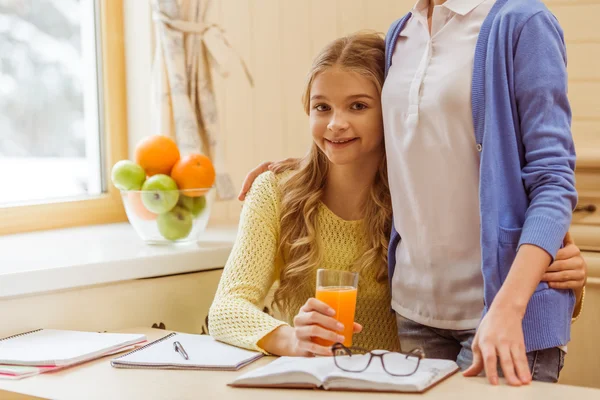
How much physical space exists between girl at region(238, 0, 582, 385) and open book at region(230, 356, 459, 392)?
0.27ft

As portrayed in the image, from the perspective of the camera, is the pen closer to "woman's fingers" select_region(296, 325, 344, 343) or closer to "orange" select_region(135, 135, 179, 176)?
"woman's fingers" select_region(296, 325, 344, 343)

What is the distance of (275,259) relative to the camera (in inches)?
71.1

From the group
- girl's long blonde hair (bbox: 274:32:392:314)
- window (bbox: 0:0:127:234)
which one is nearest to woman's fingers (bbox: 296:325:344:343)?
girl's long blonde hair (bbox: 274:32:392:314)

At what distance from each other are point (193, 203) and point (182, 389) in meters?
0.81

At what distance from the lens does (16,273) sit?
168cm

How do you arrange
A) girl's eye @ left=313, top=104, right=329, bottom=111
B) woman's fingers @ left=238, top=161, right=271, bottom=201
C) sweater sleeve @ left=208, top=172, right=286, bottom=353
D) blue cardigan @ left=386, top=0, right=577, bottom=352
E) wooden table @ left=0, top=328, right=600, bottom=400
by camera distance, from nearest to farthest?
wooden table @ left=0, top=328, right=600, bottom=400 → blue cardigan @ left=386, top=0, right=577, bottom=352 → sweater sleeve @ left=208, top=172, right=286, bottom=353 → girl's eye @ left=313, top=104, right=329, bottom=111 → woman's fingers @ left=238, top=161, right=271, bottom=201

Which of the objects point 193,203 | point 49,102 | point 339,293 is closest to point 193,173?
point 193,203

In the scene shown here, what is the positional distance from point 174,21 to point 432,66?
38.4 inches

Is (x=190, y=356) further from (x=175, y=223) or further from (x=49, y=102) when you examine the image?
(x=49, y=102)

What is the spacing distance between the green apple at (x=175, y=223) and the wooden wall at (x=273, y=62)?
0.32 m

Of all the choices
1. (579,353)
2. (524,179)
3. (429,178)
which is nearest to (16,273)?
(429,178)

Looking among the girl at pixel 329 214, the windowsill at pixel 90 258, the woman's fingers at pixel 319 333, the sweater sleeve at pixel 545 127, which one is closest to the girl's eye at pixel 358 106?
the girl at pixel 329 214

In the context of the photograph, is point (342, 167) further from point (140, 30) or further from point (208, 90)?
point (140, 30)

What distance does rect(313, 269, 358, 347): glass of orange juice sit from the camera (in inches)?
56.4
